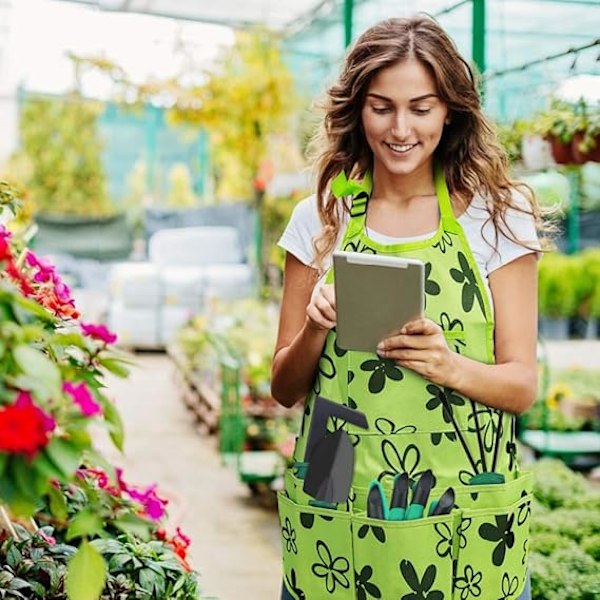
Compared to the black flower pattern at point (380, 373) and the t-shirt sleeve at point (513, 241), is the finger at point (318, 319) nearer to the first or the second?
the black flower pattern at point (380, 373)

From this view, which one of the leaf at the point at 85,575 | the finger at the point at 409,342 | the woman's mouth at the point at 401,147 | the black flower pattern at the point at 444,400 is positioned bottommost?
the leaf at the point at 85,575

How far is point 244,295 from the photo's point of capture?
1101 cm

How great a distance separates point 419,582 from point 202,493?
425 centimetres

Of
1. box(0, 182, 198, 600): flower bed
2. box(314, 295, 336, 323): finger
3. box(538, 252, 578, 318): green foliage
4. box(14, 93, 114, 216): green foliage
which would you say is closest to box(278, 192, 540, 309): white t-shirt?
box(314, 295, 336, 323): finger

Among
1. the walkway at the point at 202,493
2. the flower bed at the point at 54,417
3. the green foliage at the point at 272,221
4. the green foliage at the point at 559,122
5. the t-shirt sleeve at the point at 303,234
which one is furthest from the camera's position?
the green foliage at the point at 272,221

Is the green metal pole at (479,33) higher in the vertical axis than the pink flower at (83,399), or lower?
higher

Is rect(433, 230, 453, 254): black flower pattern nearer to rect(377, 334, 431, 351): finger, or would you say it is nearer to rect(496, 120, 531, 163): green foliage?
rect(377, 334, 431, 351): finger

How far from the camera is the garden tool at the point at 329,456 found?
1.52 metres

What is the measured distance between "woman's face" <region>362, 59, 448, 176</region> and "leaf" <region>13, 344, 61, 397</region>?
0.72 m

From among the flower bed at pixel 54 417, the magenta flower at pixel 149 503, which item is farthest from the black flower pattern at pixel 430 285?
the magenta flower at pixel 149 503

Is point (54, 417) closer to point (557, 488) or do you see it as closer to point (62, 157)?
point (557, 488)

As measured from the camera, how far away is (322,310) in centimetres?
151

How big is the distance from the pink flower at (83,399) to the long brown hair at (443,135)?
27.1 inches

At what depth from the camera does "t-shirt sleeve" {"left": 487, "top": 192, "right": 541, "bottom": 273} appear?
1.55 meters
